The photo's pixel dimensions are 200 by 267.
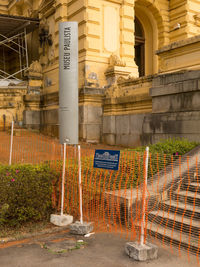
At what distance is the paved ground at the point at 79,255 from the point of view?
13.7 feet

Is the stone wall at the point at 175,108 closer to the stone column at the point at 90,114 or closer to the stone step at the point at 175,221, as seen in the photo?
the stone column at the point at 90,114

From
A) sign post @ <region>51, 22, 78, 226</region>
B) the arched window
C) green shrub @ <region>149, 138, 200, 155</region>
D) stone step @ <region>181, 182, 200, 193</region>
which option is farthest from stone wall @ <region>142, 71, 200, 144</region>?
the arched window

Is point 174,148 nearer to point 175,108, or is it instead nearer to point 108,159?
point 175,108

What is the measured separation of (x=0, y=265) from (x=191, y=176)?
4005 mm

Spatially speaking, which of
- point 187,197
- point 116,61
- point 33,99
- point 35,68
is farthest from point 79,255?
point 35,68

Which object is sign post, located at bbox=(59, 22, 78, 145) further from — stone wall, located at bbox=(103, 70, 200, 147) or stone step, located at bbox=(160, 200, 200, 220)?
stone step, located at bbox=(160, 200, 200, 220)

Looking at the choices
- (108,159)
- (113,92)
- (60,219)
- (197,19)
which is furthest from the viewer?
(197,19)

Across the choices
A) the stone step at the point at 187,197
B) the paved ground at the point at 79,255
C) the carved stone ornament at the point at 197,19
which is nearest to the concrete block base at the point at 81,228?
the paved ground at the point at 79,255

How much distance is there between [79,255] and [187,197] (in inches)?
94.1

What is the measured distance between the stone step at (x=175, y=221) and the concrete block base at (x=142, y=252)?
2.79ft

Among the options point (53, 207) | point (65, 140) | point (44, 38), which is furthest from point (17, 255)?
point (44, 38)

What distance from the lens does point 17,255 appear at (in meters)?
4.49

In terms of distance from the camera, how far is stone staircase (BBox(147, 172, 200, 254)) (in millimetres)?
4762

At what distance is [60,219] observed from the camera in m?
5.85
